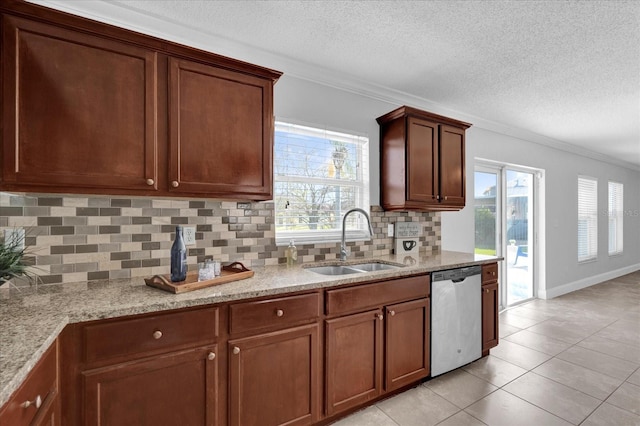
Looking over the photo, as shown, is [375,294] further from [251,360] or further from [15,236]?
[15,236]

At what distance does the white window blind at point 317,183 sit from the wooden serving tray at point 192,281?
57cm

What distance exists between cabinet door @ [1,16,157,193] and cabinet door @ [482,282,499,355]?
276 cm

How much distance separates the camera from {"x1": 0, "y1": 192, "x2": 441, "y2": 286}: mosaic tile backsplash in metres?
1.69

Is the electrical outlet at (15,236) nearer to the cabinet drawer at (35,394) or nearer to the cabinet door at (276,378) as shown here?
the cabinet drawer at (35,394)

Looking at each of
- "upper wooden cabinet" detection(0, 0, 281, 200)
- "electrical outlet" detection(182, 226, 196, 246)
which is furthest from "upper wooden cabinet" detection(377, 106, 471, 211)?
"electrical outlet" detection(182, 226, 196, 246)

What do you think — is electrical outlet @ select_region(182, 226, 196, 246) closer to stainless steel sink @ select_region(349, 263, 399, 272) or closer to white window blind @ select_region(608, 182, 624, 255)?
stainless steel sink @ select_region(349, 263, 399, 272)

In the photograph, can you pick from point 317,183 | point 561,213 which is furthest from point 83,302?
point 561,213

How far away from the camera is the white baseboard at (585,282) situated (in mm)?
5055

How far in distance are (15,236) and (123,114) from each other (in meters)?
0.85

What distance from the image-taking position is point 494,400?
225 centimetres

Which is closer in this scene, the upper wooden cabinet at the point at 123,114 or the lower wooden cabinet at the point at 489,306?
the upper wooden cabinet at the point at 123,114

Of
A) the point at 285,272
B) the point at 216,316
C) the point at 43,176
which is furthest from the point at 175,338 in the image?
the point at 43,176

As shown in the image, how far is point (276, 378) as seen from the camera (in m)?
1.72

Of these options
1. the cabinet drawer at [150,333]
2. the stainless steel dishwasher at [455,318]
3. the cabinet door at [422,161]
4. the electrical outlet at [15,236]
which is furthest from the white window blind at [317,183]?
the electrical outlet at [15,236]
